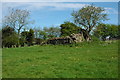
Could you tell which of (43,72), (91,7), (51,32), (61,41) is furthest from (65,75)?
(51,32)

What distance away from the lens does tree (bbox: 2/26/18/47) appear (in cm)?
4841

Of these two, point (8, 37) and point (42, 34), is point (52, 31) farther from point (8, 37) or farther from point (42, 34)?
point (8, 37)

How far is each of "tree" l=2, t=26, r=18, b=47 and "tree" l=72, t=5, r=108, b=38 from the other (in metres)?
17.9

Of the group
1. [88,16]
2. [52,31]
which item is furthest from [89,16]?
[52,31]

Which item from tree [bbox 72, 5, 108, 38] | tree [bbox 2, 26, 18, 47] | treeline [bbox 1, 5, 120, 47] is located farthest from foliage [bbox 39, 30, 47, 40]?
tree [bbox 72, 5, 108, 38]

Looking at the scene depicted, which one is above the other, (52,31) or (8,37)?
(52,31)

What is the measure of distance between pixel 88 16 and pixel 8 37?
21.6 metres

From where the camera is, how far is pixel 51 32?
232ft

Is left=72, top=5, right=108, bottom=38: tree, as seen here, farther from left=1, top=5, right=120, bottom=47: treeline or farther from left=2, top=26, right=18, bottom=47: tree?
left=2, top=26, right=18, bottom=47: tree

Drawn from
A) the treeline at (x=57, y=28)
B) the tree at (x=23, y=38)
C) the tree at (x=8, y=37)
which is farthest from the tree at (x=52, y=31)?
the tree at (x=8, y=37)

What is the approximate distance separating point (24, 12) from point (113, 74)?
42634 mm

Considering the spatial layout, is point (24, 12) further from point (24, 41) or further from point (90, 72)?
point (90, 72)

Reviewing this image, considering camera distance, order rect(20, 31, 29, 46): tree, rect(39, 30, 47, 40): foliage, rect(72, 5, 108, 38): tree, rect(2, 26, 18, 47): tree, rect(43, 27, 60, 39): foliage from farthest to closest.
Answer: rect(43, 27, 60, 39): foliage < rect(39, 30, 47, 40): foliage < rect(20, 31, 29, 46): tree < rect(2, 26, 18, 47): tree < rect(72, 5, 108, 38): tree

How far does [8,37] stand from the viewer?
160 feet
